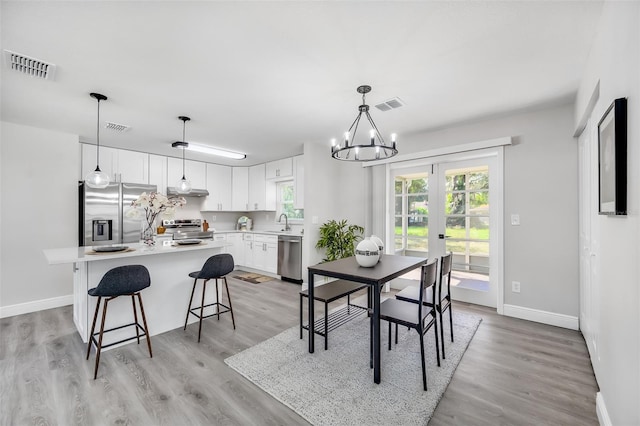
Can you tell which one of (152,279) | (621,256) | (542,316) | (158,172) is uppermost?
(158,172)

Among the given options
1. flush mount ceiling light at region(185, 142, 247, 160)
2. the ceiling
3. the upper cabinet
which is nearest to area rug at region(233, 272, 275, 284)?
flush mount ceiling light at region(185, 142, 247, 160)

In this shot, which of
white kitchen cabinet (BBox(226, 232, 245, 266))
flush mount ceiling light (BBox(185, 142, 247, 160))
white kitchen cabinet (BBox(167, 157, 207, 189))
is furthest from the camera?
white kitchen cabinet (BBox(226, 232, 245, 266))

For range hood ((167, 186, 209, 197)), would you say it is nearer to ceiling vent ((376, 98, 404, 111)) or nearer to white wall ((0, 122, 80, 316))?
white wall ((0, 122, 80, 316))

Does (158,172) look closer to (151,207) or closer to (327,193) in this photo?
(151,207)

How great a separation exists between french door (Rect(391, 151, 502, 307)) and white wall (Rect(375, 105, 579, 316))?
0.19 metres

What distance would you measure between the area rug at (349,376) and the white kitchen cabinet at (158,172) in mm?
3975

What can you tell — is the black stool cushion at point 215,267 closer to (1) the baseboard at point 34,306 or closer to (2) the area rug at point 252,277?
(2) the area rug at point 252,277

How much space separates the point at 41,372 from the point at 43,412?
24.0 inches

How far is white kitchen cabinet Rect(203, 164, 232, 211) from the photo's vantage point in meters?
6.11

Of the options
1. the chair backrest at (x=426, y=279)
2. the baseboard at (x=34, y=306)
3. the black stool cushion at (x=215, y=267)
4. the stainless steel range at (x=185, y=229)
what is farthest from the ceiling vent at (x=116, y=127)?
the chair backrest at (x=426, y=279)

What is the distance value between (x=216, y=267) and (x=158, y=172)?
11.0 feet

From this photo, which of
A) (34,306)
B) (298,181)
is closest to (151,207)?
(34,306)

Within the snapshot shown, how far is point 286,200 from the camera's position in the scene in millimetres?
6188

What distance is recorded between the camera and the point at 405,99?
290cm
